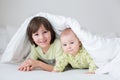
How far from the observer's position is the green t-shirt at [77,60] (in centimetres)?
142

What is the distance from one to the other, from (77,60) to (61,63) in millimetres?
84

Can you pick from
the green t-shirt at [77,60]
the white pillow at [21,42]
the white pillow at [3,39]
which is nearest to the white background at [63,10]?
the white pillow at [3,39]

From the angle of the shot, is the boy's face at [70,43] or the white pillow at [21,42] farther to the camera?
the white pillow at [21,42]

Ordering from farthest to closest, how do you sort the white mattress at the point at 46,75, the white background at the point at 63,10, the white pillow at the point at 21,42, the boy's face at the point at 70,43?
the white background at the point at 63,10
the white pillow at the point at 21,42
the boy's face at the point at 70,43
the white mattress at the point at 46,75

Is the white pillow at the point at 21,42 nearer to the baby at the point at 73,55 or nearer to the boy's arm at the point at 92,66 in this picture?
the baby at the point at 73,55

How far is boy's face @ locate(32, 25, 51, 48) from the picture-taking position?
148 centimetres

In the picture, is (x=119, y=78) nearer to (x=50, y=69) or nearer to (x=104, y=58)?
(x=104, y=58)

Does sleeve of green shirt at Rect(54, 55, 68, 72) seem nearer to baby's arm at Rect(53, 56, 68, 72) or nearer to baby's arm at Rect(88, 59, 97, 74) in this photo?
baby's arm at Rect(53, 56, 68, 72)

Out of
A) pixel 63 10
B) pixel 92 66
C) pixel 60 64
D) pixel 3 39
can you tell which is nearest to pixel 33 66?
pixel 60 64

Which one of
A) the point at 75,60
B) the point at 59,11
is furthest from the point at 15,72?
the point at 59,11

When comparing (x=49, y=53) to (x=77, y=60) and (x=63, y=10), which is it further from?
(x=63, y=10)

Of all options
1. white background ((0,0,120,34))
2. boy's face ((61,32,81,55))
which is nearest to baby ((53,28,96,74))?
boy's face ((61,32,81,55))

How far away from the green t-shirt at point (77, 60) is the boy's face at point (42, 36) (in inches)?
4.8

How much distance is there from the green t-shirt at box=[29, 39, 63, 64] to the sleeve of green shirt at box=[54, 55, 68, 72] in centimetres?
5
